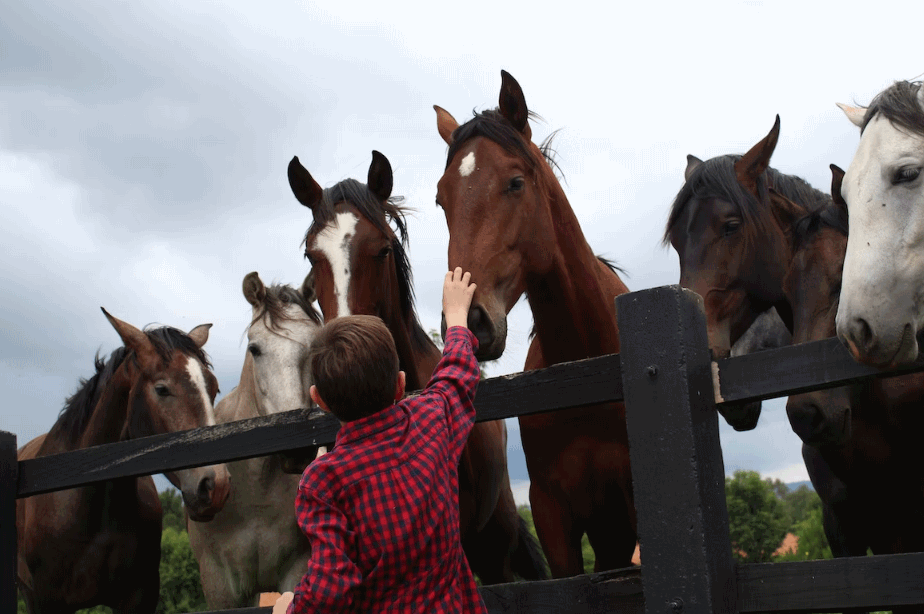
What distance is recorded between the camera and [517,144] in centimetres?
364

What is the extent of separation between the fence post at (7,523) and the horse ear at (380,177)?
88.7 inches

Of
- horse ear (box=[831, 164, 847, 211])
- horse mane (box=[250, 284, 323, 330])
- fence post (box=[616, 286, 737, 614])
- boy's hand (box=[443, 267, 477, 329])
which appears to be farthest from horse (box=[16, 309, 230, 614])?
horse ear (box=[831, 164, 847, 211])

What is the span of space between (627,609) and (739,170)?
270 cm

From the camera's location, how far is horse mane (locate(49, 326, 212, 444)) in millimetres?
5355

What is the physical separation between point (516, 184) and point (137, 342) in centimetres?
298

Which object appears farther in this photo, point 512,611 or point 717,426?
point 512,611

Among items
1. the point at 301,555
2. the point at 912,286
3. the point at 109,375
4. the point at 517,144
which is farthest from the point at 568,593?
the point at 109,375

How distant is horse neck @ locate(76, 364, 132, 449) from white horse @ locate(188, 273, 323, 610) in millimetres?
841

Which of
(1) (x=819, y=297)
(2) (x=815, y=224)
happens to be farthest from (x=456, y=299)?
(2) (x=815, y=224)

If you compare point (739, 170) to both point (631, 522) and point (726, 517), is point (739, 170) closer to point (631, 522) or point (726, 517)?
point (631, 522)

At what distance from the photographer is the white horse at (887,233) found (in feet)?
7.22

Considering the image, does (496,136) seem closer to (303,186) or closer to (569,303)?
(569,303)

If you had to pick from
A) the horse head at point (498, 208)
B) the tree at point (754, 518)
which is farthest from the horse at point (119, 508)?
the tree at point (754, 518)

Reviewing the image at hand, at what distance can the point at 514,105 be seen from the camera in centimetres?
382
